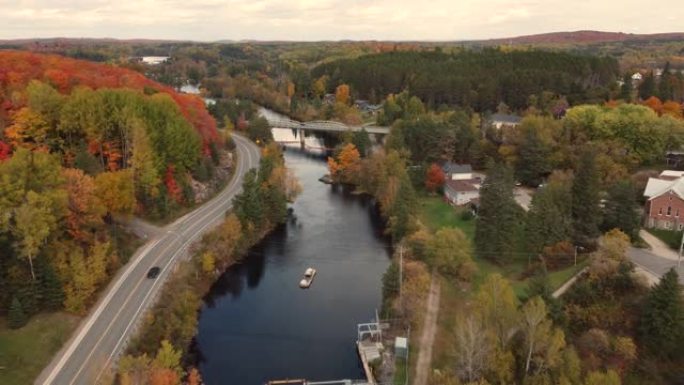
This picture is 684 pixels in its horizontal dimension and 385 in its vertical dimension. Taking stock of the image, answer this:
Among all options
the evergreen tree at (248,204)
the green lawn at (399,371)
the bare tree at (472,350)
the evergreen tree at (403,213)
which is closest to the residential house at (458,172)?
the evergreen tree at (403,213)

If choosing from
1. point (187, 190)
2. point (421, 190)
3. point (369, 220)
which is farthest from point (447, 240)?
point (187, 190)

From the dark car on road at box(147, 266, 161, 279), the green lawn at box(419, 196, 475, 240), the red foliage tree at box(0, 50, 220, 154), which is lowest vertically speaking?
the green lawn at box(419, 196, 475, 240)

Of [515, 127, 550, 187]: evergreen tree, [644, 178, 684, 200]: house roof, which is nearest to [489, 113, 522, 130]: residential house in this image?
[515, 127, 550, 187]: evergreen tree

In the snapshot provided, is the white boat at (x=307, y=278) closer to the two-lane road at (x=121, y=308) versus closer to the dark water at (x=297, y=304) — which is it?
the dark water at (x=297, y=304)

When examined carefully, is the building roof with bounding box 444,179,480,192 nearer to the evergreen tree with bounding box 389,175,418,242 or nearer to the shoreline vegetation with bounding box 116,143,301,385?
the evergreen tree with bounding box 389,175,418,242

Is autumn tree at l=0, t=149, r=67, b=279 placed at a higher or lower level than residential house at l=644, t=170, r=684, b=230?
higher

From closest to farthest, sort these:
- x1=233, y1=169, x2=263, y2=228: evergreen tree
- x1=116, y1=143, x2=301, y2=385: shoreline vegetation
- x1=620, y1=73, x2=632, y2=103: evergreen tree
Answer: x1=116, y1=143, x2=301, y2=385: shoreline vegetation < x1=233, y1=169, x2=263, y2=228: evergreen tree < x1=620, y1=73, x2=632, y2=103: evergreen tree

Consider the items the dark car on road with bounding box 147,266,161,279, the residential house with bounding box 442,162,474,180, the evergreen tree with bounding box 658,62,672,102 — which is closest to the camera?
the dark car on road with bounding box 147,266,161,279

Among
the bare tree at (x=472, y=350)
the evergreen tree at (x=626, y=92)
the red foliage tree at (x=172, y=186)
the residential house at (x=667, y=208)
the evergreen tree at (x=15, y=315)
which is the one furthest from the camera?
the evergreen tree at (x=626, y=92)
